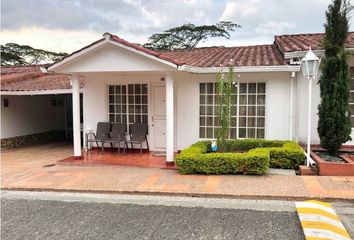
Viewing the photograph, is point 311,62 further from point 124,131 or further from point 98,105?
point 98,105

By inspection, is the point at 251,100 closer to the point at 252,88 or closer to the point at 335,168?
the point at 252,88

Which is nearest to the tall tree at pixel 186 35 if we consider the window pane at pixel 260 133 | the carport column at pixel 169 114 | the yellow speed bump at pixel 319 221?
the window pane at pixel 260 133

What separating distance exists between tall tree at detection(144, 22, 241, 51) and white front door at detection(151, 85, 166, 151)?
24391mm

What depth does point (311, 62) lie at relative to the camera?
28.0ft

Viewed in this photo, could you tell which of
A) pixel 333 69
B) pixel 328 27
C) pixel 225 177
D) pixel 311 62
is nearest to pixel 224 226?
pixel 225 177

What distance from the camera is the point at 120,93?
1215 centimetres

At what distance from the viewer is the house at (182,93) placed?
954cm

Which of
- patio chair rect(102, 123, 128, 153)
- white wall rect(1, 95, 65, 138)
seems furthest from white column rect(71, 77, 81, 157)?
white wall rect(1, 95, 65, 138)

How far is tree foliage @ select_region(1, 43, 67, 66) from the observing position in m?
35.8

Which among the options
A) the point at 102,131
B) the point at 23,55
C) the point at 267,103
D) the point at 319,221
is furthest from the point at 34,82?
the point at 23,55

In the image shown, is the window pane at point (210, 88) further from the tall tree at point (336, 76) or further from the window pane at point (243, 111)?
the tall tree at point (336, 76)

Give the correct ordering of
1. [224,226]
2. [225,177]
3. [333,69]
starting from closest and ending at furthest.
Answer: [224,226]
[225,177]
[333,69]

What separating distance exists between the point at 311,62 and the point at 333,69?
826 mm

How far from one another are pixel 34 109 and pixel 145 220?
12276 mm
